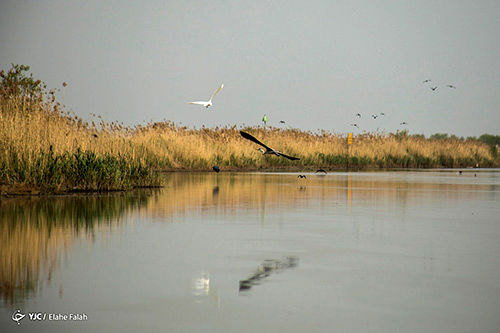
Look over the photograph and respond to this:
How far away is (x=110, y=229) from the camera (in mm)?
10234

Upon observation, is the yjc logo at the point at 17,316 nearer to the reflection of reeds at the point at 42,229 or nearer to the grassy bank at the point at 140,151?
the reflection of reeds at the point at 42,229

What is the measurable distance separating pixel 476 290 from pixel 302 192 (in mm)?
13012

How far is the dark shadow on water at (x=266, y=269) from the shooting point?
6281 mm

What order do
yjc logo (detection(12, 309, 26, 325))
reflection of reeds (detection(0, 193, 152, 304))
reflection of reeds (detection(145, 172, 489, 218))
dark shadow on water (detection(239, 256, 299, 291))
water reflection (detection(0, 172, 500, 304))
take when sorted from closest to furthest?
yjc logo (detection(12, 309, 26, 325)) → dark shadow on water (detection(239, 256, 299, 291)) → reflection of reeds (detection(0, 193, 152, 304)) → water reflection (detection(0, 172, 500, 304)) → reflection of reeds (detection(145, 172, 489, 218))

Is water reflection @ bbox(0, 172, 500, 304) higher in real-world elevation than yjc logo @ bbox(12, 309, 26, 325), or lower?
higher

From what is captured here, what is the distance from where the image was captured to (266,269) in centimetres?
705

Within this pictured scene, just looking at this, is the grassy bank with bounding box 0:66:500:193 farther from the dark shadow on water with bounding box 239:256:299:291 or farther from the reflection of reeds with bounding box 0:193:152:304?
the dark shadow on water with bounding box 239:256:299:291

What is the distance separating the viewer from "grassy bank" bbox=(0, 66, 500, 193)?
16.0 m

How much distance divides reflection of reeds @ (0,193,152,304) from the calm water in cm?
3

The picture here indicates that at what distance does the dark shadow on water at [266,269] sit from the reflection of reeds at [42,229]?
1966mm

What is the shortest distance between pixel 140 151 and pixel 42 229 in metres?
22.7

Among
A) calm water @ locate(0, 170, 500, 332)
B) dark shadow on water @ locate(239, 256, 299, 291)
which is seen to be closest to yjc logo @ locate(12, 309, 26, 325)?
calm water @ locate(0, 170, 500, 332)

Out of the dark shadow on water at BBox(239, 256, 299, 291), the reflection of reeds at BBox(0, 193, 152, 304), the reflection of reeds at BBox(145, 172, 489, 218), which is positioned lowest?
the dark shadow on water at BBox(239, 256, 299, 291)

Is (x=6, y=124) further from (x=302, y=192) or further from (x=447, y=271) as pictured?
(x=447, y=271)
